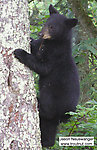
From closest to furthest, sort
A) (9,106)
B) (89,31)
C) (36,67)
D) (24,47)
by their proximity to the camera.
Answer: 1. (9,106)
2. (24,47)
3. (36,67)
4. (89,31)

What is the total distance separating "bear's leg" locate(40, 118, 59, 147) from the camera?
3.67m

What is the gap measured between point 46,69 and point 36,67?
0.85 ft

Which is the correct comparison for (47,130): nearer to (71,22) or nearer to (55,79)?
(55,79)

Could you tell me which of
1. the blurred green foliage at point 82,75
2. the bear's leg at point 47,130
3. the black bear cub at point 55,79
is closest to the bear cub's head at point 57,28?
the black bear cub at point 55,79

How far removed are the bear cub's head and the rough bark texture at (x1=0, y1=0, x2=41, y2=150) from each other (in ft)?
2.78

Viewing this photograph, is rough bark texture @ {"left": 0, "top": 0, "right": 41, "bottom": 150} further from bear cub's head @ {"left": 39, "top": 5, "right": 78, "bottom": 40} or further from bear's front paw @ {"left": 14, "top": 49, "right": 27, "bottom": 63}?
bear cub's head @ {"left": 39, "top": 5, "right": 78, "bottom": 40}

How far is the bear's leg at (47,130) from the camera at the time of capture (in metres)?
3.67

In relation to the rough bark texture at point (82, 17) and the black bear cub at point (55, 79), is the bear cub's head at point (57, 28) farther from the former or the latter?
the rough bark texture at point (82, 17)

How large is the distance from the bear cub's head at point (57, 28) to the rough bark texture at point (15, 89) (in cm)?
85

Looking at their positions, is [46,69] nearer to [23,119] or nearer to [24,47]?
[24,47]

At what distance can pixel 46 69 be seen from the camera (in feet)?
11.5

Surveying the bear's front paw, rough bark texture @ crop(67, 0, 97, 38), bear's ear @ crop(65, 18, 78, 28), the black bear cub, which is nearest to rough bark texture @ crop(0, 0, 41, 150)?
the bear's front paw

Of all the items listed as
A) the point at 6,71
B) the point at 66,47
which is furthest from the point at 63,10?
the point at 6,71

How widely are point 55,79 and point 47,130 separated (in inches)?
34.1
